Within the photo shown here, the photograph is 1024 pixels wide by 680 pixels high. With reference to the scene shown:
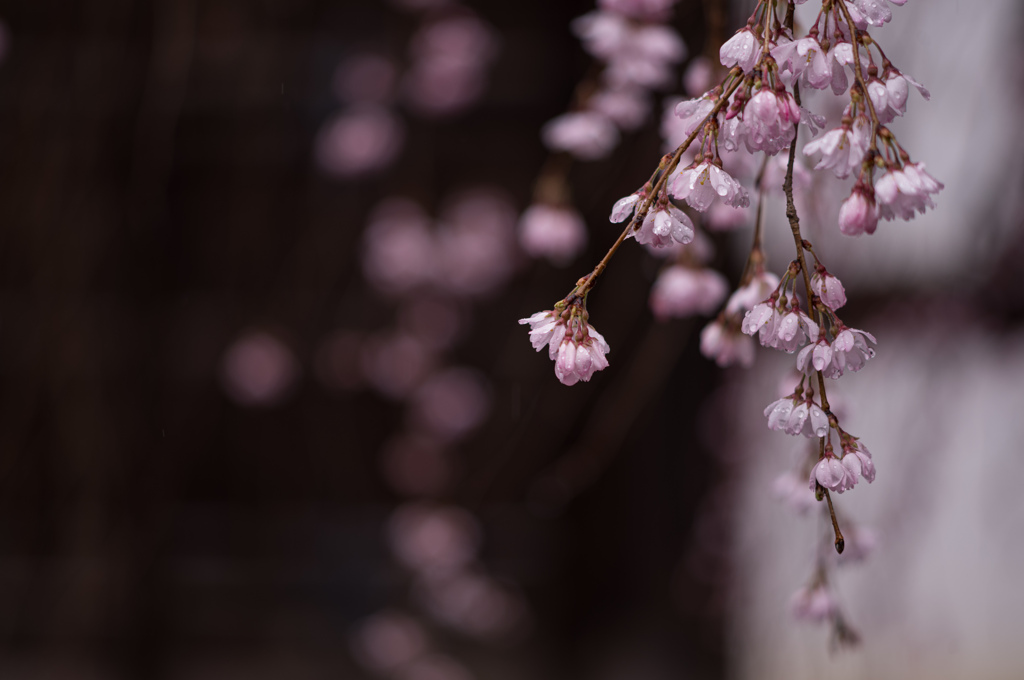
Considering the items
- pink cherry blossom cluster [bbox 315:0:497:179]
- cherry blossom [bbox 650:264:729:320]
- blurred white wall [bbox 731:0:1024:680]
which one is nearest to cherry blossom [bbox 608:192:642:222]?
cherry blossom [bbox 650:264:729:320]

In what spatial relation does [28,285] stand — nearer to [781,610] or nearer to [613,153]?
[613,153]

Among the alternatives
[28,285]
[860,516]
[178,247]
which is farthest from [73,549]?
[860,516]

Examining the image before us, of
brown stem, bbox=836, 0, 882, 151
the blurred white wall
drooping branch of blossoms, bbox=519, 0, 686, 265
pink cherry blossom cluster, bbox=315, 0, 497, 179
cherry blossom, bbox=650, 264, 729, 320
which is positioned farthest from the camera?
pink cherry blossom cluster, bbox=315, 0, 497, 179

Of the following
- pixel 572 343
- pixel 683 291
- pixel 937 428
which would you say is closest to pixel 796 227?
pixel 572 343

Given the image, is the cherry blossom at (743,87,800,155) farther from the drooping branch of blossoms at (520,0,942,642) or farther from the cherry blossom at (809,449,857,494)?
the cherry blossom at (809,449,857,494)

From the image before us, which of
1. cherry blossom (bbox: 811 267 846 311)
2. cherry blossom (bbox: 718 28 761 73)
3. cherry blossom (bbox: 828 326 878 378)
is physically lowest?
cherry blossom (bbox: 828 326 878 378)

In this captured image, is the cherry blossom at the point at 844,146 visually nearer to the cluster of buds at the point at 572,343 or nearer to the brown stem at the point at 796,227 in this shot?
the brown stem at the point at 796,227

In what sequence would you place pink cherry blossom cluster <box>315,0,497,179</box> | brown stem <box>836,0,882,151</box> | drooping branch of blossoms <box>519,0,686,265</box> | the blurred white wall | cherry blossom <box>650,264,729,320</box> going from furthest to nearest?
pink cherry blossom cluster <box>315,0,497,179</box>
the blurred white wall
drooping branch of blossoms <box>519,0,686,265</box>
cherry blossom <box>650,264,729,320</box>
brown stem <box>836,0,882,151</box>

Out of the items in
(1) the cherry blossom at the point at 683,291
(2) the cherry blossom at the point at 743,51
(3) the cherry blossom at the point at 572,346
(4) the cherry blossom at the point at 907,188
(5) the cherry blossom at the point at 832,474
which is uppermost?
(2) the cherry blossom at the point at 743,51

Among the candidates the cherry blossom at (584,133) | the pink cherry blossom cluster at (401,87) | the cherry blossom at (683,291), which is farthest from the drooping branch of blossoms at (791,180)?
the pink cherry blossom cluster at (401,87)
